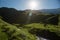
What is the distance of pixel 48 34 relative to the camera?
13.9 meters

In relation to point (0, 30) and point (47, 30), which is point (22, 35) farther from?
point (47, 30)

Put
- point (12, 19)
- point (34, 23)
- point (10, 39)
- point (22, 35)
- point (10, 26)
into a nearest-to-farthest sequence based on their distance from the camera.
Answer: point (10, 39), point (22, 35), point (10, 26), point (12, 19), point (34, 23)

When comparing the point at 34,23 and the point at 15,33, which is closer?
the point at 15,33

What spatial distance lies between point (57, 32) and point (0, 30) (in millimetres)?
5537

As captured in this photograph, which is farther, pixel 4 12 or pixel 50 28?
pixel 50 28

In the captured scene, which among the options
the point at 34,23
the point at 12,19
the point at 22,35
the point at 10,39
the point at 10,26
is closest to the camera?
the point at 10,39

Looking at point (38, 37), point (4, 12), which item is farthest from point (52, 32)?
point (4, 12)

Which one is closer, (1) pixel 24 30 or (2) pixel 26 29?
(1) pixel 24 30

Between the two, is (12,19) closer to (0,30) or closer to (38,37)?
(0,30)

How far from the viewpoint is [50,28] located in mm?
14508

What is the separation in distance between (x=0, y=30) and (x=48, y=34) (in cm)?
498

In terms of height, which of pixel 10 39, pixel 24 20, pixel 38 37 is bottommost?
pixel 38 37

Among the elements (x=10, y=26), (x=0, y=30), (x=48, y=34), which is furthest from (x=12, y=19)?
(x=48, y=34)

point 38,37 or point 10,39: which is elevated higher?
point 10,39
